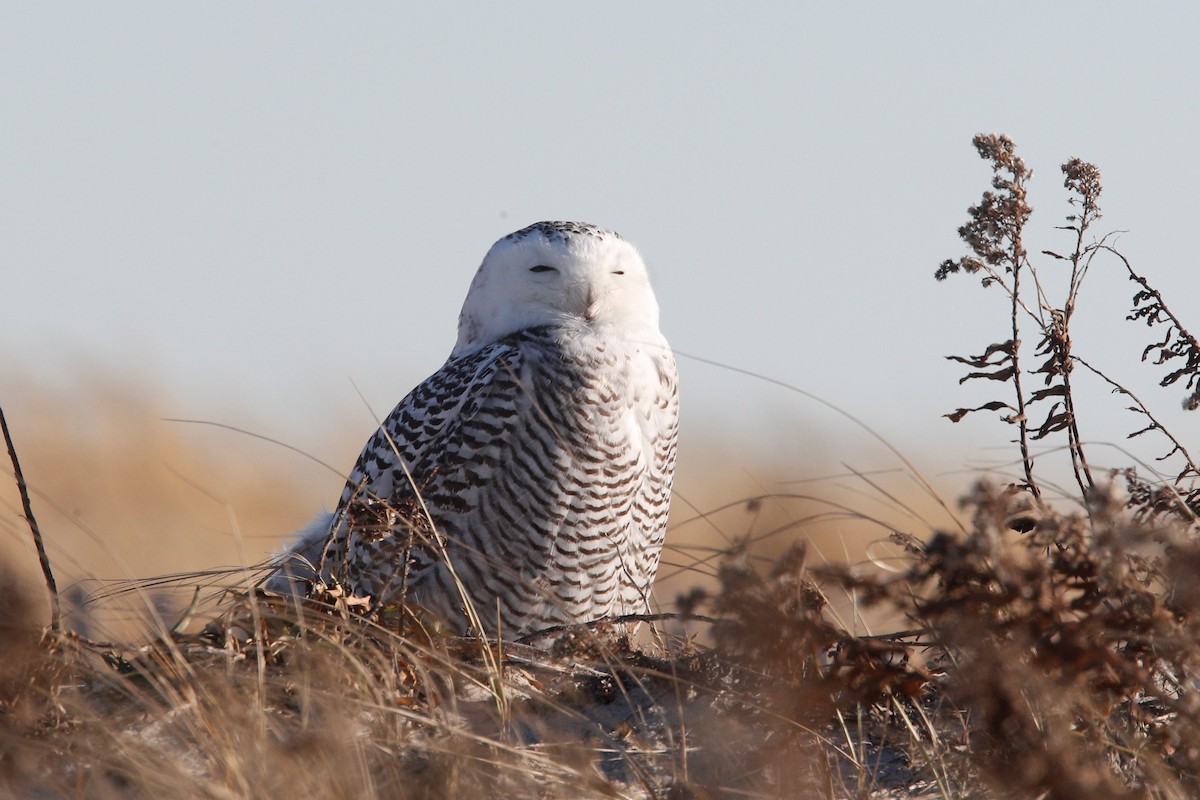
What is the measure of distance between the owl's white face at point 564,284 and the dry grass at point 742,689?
1657mm

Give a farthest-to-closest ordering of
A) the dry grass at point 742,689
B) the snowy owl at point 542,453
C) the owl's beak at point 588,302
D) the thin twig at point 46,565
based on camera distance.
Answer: the owl's beak at point 588,302 → the snowy owl at point 542,453 → the thin twig at point 46,565 → the dry grass at point 742,689

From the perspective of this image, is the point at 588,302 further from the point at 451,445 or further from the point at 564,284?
the point at 451,445

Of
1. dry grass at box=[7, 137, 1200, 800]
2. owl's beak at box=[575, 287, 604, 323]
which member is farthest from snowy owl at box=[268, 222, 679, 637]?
dry grass at box=[7, 137, 1200, 800]

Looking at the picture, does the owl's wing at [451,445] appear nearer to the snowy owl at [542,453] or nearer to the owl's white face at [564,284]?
the snowy owl at [542,453]

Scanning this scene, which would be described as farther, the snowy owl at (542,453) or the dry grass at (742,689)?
the snowy owl at (542,453)

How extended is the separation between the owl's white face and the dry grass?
5.44 feet

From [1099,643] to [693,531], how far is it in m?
8.35

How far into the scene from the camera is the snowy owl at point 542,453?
182 inches

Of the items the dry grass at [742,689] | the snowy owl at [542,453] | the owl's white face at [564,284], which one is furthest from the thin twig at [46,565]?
the owl's white face at [564,284]

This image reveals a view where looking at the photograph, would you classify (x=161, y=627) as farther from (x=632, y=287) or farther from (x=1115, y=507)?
(x=632, y=287)

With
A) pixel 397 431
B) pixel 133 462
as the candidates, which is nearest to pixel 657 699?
pixel 397 431

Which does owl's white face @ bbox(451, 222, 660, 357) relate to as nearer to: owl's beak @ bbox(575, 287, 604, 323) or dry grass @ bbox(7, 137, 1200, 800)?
owl's beak @ bbox(575, 287, 604, 323)

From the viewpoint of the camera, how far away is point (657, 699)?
3.31 metres

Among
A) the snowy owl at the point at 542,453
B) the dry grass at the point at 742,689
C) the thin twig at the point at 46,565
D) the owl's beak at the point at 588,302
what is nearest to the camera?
the dry grass at the point at 742,689
